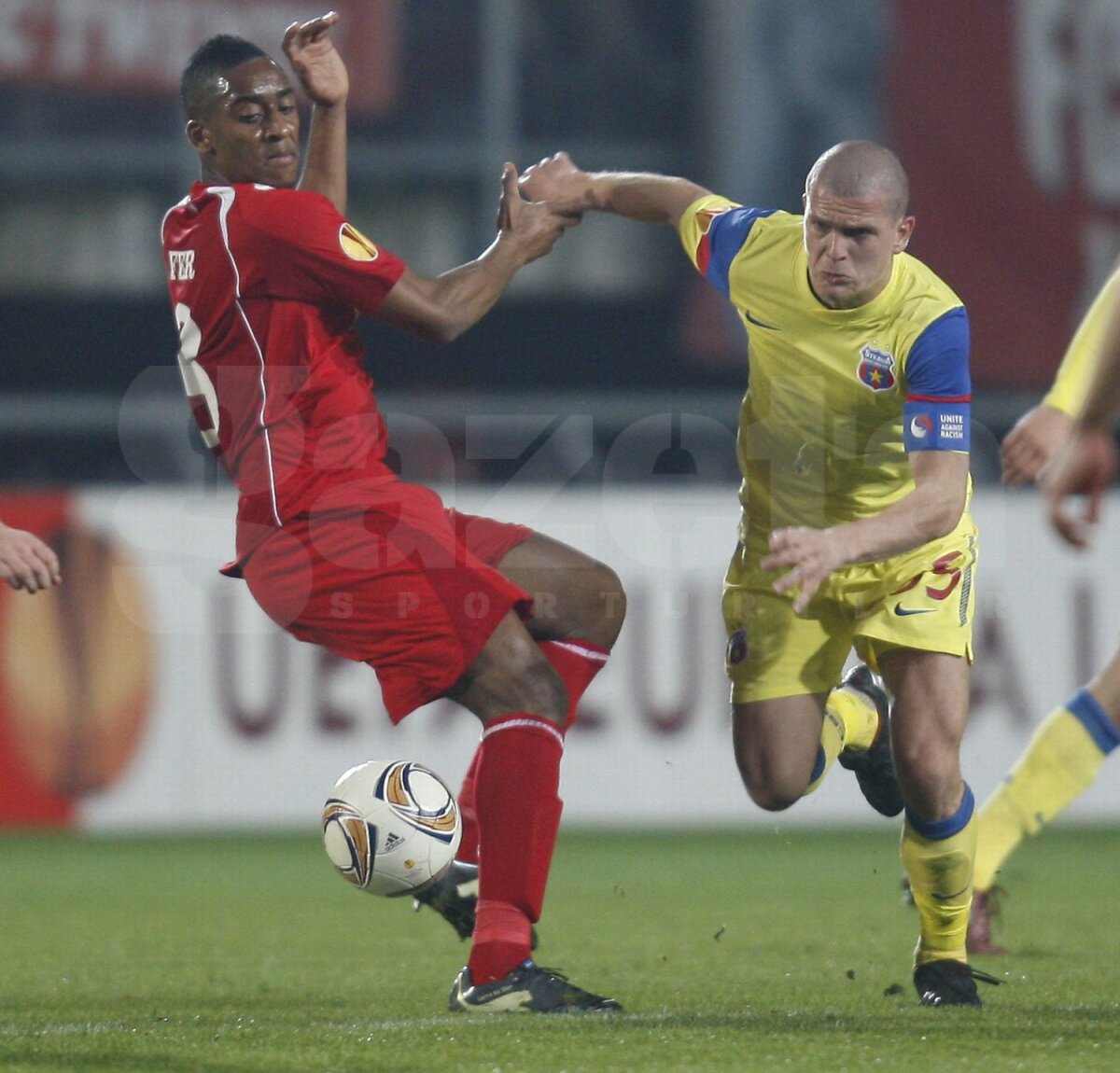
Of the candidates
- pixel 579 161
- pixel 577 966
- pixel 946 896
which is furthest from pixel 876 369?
pixel 579 161

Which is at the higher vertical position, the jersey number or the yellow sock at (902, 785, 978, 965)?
the jersey number

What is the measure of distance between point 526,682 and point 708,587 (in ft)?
19.0

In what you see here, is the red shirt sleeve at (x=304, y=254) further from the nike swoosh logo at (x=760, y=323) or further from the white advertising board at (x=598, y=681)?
the white advertising board at (x=598, y=681)

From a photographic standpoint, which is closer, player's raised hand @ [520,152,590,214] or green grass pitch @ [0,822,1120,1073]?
green grass pitch @ [0,822,1120,1073]

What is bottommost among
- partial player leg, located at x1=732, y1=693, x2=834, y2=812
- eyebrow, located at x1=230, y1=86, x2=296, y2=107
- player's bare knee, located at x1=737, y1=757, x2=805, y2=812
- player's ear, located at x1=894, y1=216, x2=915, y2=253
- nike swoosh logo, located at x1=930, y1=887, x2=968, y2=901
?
nike swoosh logo, located at x1=930, y1=887, x2=968, y2=901

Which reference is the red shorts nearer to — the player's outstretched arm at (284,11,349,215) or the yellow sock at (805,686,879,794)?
the player's outstretched arm at (284,11,349,215)

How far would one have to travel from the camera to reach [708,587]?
1044 centimetres

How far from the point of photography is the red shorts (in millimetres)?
4672

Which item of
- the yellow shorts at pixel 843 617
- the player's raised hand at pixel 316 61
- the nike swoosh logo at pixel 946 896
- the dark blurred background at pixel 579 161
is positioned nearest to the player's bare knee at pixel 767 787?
the yellow shorts at pixel 843 617

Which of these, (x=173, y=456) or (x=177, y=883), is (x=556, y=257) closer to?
(x=173, y=456)

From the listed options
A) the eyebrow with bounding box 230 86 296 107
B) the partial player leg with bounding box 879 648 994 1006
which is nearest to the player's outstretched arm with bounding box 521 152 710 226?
the eyebrow with bounding box 230 86 296 107

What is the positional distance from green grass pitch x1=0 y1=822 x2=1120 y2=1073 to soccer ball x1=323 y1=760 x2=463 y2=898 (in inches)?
12.7

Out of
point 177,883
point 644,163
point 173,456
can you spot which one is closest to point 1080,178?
point 644,163

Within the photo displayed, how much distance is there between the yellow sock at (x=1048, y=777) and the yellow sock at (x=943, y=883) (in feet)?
2.90
